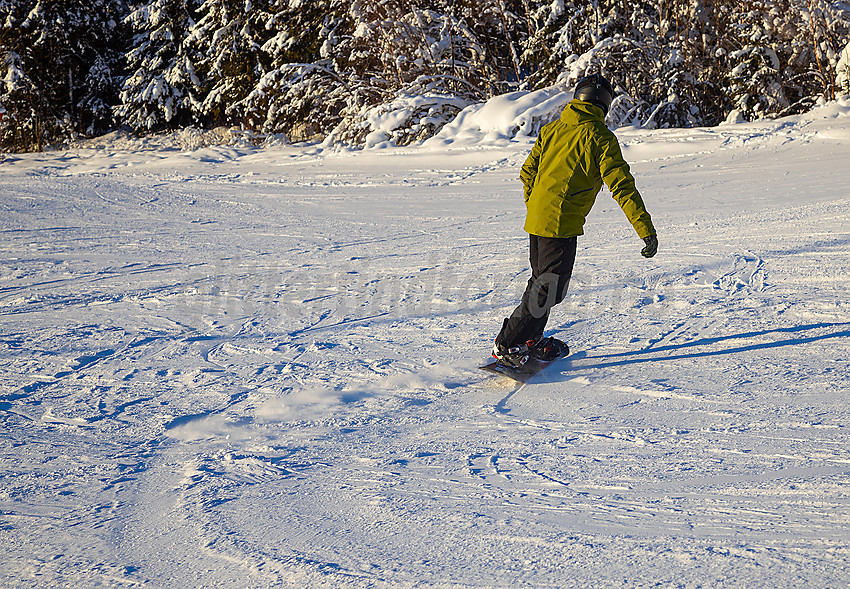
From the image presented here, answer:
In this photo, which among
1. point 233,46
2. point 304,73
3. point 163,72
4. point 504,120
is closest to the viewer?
point 504,120

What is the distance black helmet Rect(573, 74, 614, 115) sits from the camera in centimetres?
342

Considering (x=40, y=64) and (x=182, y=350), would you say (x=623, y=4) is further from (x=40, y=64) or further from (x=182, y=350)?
(x=40, y=64)

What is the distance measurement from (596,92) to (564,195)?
510mm

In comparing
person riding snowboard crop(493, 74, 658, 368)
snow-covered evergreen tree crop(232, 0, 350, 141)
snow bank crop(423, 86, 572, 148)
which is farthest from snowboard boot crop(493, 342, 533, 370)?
snow-covered evergreen tree crop(232, 0, 350, 141)

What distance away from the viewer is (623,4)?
13969mm

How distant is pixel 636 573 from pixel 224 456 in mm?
1782

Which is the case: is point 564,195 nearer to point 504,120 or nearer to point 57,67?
point 504,120

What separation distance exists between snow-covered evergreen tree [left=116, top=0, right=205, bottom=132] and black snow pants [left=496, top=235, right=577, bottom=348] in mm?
16055

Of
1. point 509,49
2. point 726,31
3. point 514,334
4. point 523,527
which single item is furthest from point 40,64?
point 523,527

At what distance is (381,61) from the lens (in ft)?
52.0

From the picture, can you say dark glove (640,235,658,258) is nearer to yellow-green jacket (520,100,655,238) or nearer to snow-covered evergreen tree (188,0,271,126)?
yellow-green jacket (520,100,655,238)

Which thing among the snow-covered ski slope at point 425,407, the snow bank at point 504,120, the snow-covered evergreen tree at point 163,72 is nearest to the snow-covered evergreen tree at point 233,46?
the snow-covered evergreen tree at point 163,72

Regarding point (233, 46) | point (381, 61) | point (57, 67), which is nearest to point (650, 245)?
point (381, 61)

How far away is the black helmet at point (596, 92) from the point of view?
3.42m
